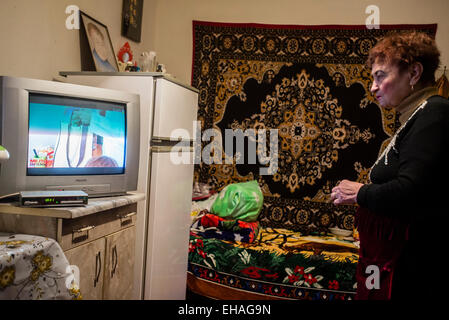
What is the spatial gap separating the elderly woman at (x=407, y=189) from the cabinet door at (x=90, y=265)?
3.40 feet

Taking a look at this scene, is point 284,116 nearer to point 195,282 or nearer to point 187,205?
point 187,205

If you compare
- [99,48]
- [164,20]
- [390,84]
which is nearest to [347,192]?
[390,84]

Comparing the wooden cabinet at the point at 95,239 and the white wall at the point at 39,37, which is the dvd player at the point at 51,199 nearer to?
the wooden cabinet at the point at 95,239

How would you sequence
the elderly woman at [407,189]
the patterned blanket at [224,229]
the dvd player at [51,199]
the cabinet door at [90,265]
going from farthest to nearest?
the patterned blanket at [224,229] → the cabinet door at [90,265] → the dvd player at [51,199] → the elderly woman at [407,189]

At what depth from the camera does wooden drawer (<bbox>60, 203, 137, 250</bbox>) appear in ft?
5.16

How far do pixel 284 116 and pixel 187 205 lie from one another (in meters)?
1.29

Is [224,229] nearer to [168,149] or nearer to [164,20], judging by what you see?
[168,149]

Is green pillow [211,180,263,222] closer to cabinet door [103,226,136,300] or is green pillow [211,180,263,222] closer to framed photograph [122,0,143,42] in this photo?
cabinet door [103,226,136,300]

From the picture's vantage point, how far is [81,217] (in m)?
1.64

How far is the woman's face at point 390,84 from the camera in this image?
137 centimetres

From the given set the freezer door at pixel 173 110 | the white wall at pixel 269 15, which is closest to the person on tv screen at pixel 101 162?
the freezer door at pixel 173 110

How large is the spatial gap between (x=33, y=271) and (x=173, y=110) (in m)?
1.30

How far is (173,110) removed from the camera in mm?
2367
